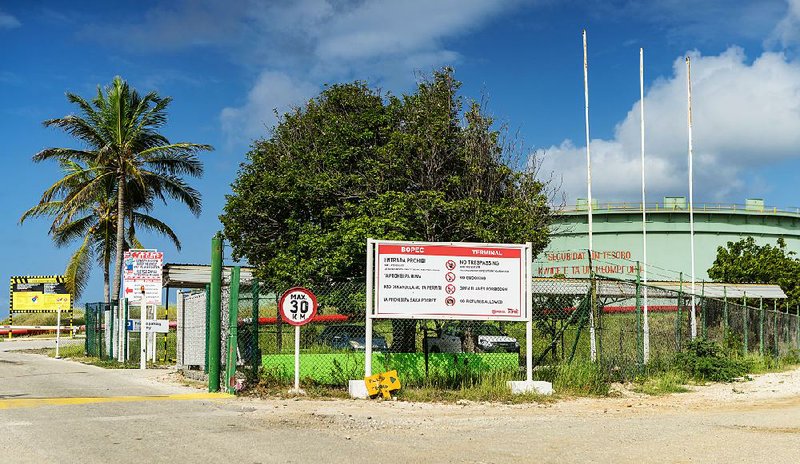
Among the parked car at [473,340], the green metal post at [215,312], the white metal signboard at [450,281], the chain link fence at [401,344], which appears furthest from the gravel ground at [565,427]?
the parked car at [473,340]

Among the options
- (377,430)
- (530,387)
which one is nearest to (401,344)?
(530,387)

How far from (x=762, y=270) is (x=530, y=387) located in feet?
115

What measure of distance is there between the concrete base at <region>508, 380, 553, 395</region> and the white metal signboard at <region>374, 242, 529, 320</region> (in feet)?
3.94

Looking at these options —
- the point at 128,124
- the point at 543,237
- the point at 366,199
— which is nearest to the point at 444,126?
the point at 366,199

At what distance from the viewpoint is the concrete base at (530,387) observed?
14438mm

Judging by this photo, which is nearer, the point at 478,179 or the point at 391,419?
the point at 391,419

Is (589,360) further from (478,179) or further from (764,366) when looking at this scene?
(764,366)

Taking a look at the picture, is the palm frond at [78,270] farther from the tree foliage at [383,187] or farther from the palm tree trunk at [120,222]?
the tree foliage at [383,187]

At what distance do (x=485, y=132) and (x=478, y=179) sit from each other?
1.54 meters

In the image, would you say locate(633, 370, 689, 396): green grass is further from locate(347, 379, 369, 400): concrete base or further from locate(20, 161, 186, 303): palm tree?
locate(20, 161, 186, 303): palm tree

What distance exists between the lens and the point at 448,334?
21.2 meters

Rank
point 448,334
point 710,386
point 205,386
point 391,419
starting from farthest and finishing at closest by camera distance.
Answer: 1. point 448,334
2. point 710,386
3. point 205,386
4. point 391,419

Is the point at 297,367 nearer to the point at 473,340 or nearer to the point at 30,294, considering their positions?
the point at 473,340

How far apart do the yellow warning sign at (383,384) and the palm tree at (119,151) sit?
72.0 ft
